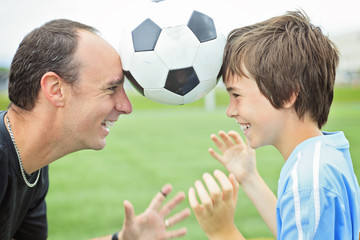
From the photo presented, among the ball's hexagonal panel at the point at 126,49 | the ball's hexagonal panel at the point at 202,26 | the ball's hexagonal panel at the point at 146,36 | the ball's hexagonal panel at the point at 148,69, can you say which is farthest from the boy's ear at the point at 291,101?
the ball's hexagonal panel at the point at 126,49

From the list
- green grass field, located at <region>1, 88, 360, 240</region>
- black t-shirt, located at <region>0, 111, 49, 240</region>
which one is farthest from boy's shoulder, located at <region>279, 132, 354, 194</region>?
green grass field, located at <region>1, 88, 360, 240</region>

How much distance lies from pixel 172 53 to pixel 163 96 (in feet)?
1.01

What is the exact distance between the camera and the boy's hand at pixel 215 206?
2.40 m

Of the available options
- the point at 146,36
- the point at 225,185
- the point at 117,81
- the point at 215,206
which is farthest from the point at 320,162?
the point at 117,81

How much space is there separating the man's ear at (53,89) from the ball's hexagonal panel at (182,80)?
2.21 feet

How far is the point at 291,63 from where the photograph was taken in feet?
7.73

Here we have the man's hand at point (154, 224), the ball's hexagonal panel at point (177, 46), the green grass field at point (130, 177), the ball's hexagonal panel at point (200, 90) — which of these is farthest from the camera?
the green grass field at point (130, 177)

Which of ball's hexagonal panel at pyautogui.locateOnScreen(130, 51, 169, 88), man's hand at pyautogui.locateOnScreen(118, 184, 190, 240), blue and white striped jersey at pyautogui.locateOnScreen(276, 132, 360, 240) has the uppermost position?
ball's hexagonal panel at pyautogui.locateOnScreen(130, 51, 169, 88)

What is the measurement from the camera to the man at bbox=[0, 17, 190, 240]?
8.67 ft

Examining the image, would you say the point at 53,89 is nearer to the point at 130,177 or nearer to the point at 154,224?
the point at 154,224

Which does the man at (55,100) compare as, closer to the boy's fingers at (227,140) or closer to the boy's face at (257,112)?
the boy's fingers at (227,140)

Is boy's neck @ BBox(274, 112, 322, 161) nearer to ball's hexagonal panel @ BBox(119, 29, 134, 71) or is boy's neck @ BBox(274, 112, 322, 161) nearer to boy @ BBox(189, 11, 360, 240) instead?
boy @ BBox(189, 11, 360, 240)

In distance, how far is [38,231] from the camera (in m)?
3.20

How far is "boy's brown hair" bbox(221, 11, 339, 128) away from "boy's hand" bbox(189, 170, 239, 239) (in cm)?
55
